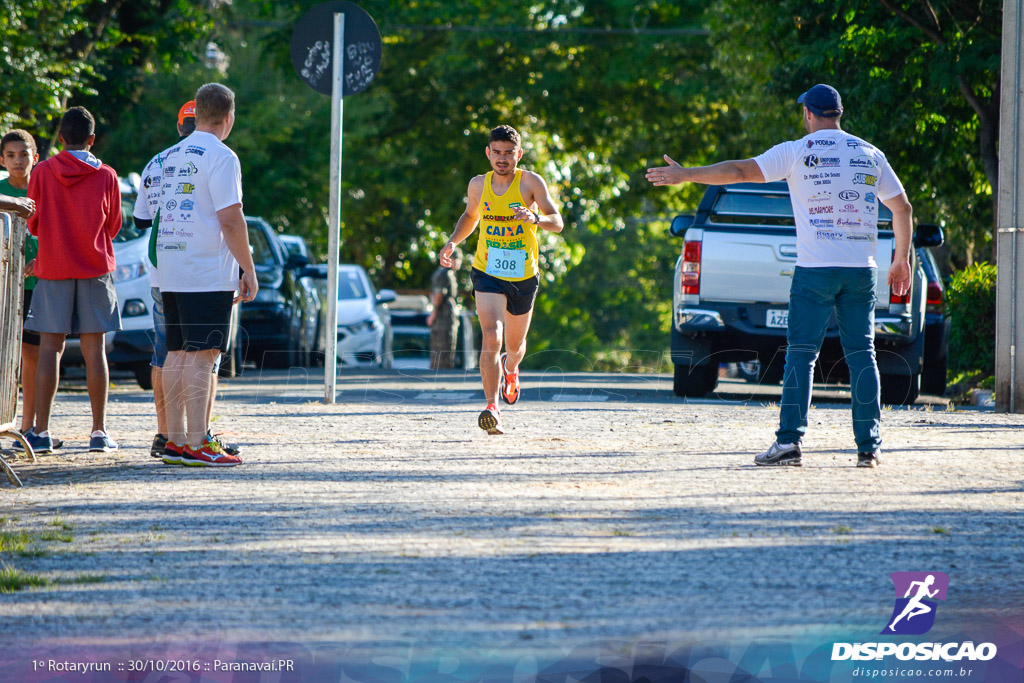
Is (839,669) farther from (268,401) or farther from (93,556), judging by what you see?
(268,401)

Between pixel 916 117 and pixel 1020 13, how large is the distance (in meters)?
6.45

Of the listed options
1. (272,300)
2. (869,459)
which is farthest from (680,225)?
(869,459)

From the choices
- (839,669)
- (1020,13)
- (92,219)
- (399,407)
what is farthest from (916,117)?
(839,669)

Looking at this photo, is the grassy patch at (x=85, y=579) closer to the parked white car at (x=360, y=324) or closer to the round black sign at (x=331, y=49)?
the round black sign at (x=331, y=49)

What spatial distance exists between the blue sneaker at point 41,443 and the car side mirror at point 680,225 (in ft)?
21.1

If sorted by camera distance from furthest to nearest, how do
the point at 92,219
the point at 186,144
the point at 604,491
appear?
the point at 92,219
the point at 186,144
the point at 604,491

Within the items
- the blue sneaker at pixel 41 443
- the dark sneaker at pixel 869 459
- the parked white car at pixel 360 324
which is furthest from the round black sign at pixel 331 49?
the parked white car at pixel 360 324

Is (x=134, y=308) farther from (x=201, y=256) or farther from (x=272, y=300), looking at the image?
(x=201, y=256)

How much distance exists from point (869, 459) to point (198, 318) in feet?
11.6

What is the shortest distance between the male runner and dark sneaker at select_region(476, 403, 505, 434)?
64 mm

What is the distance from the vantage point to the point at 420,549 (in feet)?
16.4

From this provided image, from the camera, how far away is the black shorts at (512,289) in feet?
29.3

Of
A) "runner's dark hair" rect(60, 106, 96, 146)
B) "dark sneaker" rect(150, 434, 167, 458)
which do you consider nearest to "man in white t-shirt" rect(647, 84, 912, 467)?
"dark sneaker" rect(150, 434, 167, 458)

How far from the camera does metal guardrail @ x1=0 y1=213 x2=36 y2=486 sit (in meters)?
7.01
